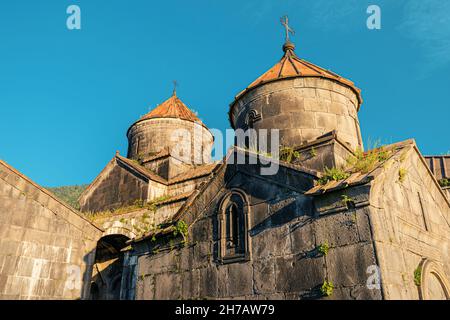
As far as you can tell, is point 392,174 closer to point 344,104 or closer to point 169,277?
point 344,104

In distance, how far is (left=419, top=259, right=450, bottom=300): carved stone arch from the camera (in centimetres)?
574

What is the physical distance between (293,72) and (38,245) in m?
7.60

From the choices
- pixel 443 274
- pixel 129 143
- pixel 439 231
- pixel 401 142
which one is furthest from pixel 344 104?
pixel 129 143

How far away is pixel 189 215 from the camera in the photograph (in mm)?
7758

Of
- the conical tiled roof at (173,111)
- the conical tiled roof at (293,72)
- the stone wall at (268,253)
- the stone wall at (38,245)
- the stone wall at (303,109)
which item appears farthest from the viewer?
the conical tiled roof at (173,111)

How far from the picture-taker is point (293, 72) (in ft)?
31.9

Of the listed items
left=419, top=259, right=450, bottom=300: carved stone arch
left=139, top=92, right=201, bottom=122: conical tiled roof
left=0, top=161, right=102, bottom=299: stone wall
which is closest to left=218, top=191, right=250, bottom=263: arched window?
left=419, top=259, right=450, bottom=300: carved stone arch

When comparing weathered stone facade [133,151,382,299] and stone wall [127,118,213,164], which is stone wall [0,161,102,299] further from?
stone wall [127,118,213,164]

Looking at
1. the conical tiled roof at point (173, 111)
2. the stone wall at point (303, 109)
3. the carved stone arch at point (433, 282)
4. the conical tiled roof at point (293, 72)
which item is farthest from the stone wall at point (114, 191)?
the carved stone arch at point (433, 282)

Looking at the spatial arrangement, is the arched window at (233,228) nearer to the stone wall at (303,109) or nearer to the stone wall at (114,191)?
the stone wall at (303,109)

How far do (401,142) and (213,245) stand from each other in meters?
4.09

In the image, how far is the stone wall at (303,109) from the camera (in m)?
8.93

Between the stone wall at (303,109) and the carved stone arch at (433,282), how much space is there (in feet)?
11.3

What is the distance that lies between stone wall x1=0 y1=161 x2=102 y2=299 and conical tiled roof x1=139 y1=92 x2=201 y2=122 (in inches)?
334
